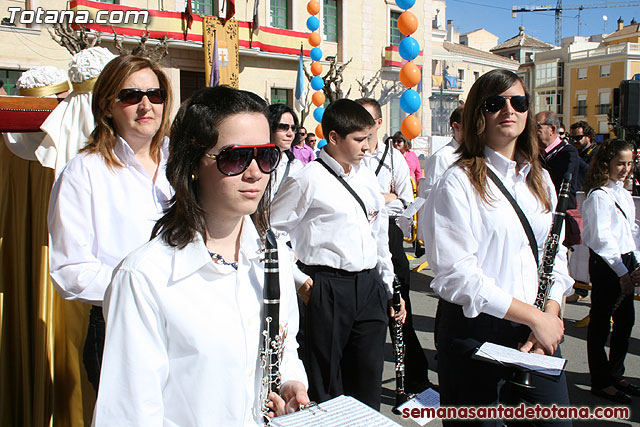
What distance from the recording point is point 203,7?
74.2ft

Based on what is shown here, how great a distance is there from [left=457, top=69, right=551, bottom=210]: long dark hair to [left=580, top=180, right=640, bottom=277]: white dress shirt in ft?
6.99

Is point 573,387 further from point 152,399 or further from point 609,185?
point 152,399

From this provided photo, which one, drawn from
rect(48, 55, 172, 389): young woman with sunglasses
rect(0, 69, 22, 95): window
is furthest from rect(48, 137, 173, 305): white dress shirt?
rect(0, 69, 22, 95): window

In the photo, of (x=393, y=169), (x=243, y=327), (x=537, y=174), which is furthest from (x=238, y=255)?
(x=393, y=169)

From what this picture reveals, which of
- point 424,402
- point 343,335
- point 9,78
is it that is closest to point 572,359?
point 424,402

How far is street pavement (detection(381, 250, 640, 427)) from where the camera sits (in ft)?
14.1

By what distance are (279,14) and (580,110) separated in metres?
47.3

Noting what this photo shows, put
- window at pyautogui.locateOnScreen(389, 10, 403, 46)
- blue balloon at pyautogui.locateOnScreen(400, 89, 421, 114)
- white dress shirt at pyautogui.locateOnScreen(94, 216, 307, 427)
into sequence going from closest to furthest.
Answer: white dress shirt at pyautogui.locateOnScreen(94, 216, 307, 427) < blue balloon at pyautogui.locateOnScreen(400, 89, 421, 114) < window at pyautogui.locateOnScreen(389, 10, 403, 46)

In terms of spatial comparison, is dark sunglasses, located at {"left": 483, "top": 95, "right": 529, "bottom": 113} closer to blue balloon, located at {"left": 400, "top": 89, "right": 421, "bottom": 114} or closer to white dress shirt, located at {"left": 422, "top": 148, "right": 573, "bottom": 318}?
white dress shirt, located at {"left": 422, "top": 148, "right": 573, "bottom": 318}

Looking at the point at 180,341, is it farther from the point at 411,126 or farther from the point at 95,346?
the point at 411,126

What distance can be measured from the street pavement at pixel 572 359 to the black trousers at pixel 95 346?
1.63 m

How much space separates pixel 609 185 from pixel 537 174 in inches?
95.7

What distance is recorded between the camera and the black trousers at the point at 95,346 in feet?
7.80

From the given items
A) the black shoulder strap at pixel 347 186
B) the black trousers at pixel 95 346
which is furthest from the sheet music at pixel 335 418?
the black shoulder strap at pixel 347 186
